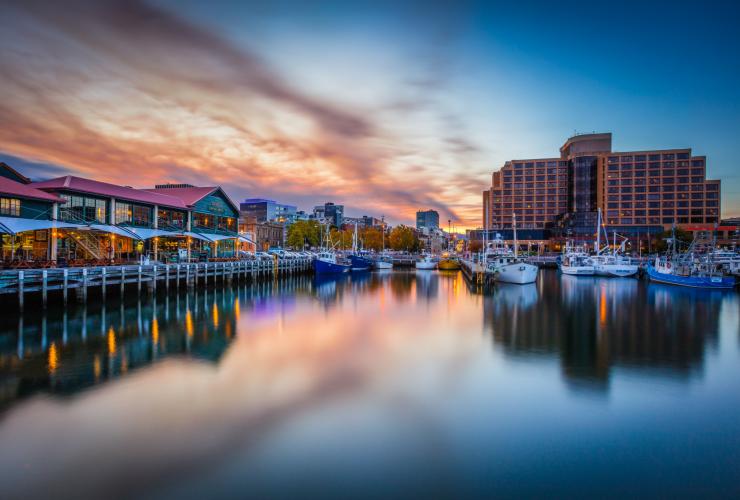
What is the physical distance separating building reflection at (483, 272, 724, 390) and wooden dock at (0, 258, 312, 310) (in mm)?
27234

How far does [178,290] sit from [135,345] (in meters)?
19.6

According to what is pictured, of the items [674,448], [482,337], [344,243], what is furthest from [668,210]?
[674,448]

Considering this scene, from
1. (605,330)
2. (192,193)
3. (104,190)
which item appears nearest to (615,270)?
(605,330)

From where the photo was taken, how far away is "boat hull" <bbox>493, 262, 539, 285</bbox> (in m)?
48.5

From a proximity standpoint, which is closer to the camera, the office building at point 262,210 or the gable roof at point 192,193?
the gable roof at point 192,193

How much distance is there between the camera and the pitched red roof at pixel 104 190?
1363 inches

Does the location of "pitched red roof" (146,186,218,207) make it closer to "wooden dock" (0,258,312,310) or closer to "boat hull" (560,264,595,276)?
"wooden dock" (0,258,312,310)

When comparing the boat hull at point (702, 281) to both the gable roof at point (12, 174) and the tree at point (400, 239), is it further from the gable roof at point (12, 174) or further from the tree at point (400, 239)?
the tree at point (400, 239)

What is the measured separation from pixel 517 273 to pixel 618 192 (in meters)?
100

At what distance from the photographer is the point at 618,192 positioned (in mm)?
125812

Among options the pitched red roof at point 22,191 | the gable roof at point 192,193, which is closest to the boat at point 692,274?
the gable roof at point 192,193

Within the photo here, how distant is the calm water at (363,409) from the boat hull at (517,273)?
24.0 metres

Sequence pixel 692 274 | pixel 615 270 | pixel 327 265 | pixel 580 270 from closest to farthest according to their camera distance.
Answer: pixel 692 274, pixel 615 270, pixel 580 270, pixel 327 265

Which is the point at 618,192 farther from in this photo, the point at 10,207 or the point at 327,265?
the point at 10,207
